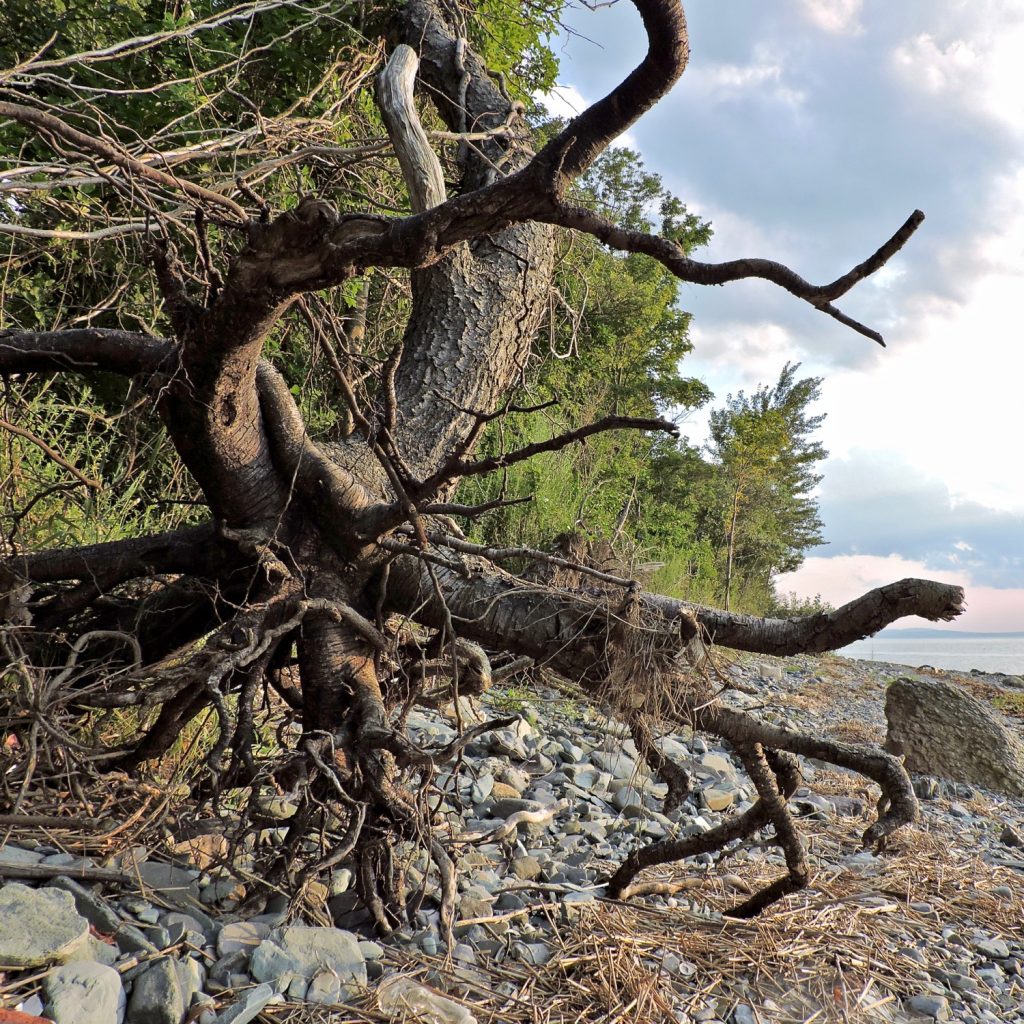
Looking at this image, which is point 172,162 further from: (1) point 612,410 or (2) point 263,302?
(1) point 612,410

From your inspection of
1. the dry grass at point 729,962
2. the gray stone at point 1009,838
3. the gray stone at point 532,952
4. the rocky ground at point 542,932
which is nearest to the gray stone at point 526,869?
the rocky ground at point 542,932

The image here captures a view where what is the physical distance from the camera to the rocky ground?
5.75ft

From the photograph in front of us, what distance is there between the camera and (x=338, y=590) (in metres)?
2.80

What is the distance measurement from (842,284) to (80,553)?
110 inches

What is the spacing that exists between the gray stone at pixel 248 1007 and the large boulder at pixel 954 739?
6.18 meters

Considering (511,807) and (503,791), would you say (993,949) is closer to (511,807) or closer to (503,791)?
(511,807)

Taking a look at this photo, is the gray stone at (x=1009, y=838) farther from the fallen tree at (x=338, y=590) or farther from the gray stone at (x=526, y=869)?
the gray stone at (x=526, y=869)

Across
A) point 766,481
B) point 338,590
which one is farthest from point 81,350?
point 766,481

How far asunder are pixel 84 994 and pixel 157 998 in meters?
0.15

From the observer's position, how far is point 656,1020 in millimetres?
2104

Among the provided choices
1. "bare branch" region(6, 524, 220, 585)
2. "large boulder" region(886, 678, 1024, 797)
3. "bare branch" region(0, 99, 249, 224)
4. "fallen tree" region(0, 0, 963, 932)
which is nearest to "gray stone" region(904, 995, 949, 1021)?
"fallen tree" region(0, 0, 963, 932)

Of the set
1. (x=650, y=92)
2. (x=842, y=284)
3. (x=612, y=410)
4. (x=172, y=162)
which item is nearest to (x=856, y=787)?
(x=842, y=284)

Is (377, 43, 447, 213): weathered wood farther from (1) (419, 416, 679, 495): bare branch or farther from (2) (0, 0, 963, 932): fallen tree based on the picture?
(1) (419, 416, 679, 495): bare branch

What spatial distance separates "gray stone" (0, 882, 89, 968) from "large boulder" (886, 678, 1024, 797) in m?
6.49
